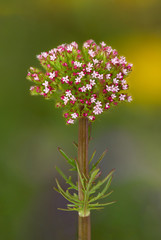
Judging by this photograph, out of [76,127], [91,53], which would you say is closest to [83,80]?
[91,53]

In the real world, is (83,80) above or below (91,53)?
below

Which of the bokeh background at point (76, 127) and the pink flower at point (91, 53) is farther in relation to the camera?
the bokeh background at point (76, 127)

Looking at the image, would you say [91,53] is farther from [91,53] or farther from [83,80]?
[83,80]

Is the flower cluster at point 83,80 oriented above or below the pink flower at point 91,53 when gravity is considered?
below

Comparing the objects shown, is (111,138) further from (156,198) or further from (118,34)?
(118,34)

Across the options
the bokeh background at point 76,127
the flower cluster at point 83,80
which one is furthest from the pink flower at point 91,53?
the bokeh background at point 76,127

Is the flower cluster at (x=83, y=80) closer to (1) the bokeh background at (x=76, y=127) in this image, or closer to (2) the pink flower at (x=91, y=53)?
(2) the pink flower at (x=91, y=53)
